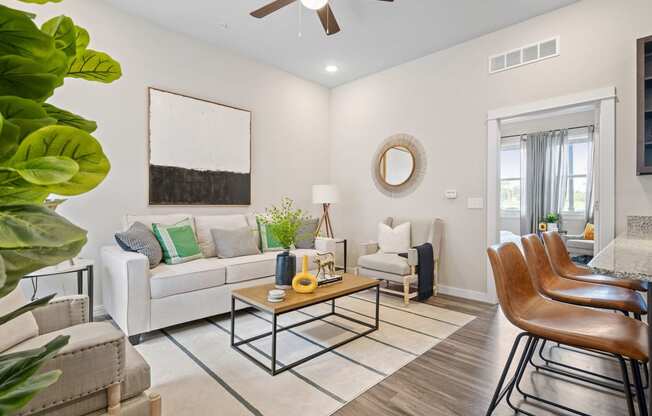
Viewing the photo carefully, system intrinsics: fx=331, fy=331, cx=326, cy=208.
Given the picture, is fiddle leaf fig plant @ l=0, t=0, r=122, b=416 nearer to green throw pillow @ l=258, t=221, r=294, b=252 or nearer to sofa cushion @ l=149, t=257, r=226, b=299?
sofa cushion @ l=149, t=257, r=226, b=299

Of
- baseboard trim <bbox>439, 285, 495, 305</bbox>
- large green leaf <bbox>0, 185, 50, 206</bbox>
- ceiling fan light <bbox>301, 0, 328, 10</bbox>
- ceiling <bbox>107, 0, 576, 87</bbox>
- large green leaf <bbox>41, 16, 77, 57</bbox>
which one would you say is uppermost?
ceiling <bbox>107, 0, 576, 87</bbox>

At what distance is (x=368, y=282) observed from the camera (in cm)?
282

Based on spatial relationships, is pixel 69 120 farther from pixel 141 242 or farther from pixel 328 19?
pixel 328 19

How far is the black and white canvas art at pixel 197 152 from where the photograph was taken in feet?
11.7

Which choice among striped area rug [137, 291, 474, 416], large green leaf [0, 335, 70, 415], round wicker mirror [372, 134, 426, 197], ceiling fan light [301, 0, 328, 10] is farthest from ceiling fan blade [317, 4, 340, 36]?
large green leaf [0, 335, 70, 415]

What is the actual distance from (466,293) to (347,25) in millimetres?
3310

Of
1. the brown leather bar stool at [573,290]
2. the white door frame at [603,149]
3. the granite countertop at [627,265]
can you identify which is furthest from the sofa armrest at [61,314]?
the white door frame at [603,149]

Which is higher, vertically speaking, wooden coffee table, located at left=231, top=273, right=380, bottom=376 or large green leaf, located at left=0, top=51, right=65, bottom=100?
large green leaf, located at left=0, top=51, right=65, bottom=100

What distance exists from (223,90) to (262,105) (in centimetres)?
59

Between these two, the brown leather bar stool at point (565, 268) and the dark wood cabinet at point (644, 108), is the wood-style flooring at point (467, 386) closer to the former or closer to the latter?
the brown leather bar stool at point (565, 268)

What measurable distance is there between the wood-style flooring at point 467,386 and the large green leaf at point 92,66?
1832mm

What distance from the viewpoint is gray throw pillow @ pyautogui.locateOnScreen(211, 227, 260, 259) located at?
11.3 feet

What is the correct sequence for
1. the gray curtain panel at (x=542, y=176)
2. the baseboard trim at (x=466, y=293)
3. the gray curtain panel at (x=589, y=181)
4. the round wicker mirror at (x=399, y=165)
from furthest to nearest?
the gray curtain panel at (x=542, y=176)
the gray curtain panel at (x=589, y=181)
the round wicker mirror at (x=399, y=165)
the baseboard trim at (x=466, y=293)

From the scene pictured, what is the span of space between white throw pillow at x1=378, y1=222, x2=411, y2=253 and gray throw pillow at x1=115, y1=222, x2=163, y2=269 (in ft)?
8.29
